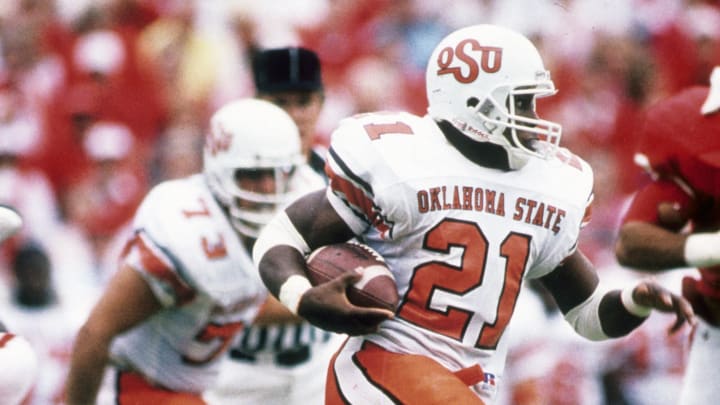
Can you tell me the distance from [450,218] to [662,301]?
0.58 metres

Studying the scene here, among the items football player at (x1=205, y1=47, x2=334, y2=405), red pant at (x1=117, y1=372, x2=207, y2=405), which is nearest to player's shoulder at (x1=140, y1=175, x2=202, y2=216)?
football player at (x1=205, y1=47, x2=334, y2=405)

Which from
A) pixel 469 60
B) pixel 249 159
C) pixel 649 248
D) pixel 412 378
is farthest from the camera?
pixel 249 159

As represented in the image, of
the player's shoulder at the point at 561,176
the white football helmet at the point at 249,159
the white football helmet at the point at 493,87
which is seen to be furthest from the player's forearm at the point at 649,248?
the white football helmet at the point at 249,159

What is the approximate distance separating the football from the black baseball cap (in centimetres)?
209

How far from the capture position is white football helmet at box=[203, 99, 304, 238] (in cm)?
457

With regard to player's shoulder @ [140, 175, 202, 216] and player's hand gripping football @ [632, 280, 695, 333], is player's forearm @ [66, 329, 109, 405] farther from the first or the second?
player's hand gripping football @ [632, 280, 695, 333]

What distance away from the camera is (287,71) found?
18.0ft

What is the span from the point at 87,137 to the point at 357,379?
4.55 m

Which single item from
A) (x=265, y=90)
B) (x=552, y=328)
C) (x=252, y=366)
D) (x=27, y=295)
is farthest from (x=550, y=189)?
(x=27, y=295)

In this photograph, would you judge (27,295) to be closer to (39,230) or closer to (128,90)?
(39,230)

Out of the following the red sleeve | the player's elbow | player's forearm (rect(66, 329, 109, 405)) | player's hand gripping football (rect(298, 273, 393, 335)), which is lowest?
player's forearm (rect(66, 329, 109, 405))

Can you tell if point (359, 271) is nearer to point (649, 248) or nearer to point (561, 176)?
point (561, 176)

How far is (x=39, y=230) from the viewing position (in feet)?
24.0

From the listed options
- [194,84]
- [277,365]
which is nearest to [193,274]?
[277,365]
